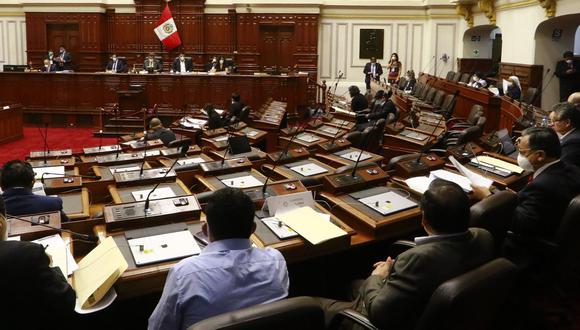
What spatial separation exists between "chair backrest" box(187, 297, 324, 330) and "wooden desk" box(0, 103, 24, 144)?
9.62 metres

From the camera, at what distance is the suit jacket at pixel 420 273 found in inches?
79.4

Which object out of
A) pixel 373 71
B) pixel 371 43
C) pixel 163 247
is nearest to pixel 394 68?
pixel 373 71

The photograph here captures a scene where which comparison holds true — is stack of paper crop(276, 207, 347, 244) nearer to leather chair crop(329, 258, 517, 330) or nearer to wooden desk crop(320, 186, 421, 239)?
wooden desk crop(320, 186, 421, 239)

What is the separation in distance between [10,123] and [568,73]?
992 centimetres

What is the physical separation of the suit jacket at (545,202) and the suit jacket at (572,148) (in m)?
0.75

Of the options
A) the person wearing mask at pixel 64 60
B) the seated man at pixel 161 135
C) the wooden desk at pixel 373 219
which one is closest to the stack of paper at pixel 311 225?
the wooden desk at pixel 373 219

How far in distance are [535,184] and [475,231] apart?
1029 mm

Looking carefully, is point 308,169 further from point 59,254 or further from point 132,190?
point 59,254

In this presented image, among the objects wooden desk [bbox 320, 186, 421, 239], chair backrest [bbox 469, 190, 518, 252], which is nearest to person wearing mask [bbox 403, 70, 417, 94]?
wooden desk [bbox 320, 186, 421, 239]

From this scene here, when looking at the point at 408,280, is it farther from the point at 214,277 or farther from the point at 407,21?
the point at 407,21

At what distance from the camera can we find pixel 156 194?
3.48m

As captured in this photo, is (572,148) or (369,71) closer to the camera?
(572,148)

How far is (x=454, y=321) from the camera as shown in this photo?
1.80 metres

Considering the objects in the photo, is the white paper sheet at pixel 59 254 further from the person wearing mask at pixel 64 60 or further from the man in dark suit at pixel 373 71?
the man in dark suit at pixel 373 71
